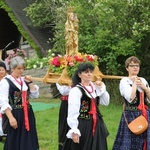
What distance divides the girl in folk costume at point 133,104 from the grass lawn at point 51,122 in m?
1.03

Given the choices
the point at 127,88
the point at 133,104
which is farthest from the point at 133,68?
the point at 133,104

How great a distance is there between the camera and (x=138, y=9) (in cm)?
1021

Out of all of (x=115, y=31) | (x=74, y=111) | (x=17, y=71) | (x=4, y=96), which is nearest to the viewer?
(x=74, y=111)

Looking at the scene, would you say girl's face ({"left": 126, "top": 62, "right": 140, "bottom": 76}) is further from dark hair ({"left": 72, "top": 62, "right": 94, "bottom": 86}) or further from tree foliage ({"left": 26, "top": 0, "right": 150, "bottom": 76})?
tree foliage ({"left": 26, "top": 0, "right": 150, "bottom": 76})

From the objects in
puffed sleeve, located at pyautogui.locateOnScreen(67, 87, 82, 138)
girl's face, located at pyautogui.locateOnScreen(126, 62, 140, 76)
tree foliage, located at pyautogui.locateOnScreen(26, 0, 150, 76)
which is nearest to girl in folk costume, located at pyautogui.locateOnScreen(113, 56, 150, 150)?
girl's face, located at pyautogui.locateOnScreen(126, 62, 140, 76)

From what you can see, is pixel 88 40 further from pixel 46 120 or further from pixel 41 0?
pixel 41 0

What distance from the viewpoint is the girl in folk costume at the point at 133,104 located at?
475cm

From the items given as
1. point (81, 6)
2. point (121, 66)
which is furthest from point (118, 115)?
point (81, 6)

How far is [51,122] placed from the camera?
8102mm

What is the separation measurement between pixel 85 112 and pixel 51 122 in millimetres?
3977

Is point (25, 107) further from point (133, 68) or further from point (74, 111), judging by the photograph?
point (133, 68)

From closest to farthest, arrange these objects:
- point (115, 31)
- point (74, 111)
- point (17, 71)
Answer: point (74, 111) → point (17, 71) → point (115, 31)

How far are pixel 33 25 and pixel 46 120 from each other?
6.30 m

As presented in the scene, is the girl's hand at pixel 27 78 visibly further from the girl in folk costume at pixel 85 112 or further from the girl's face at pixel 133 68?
the girl's face at pixel 133 68
